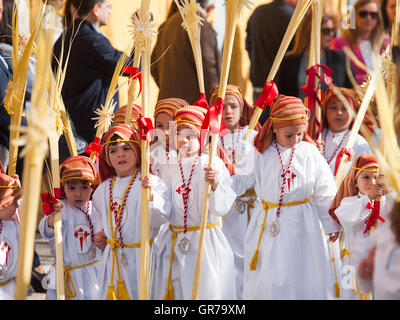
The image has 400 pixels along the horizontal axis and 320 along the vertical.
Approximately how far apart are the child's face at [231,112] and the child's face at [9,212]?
1978 millimetres

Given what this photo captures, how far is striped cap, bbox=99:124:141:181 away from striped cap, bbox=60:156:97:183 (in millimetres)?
86

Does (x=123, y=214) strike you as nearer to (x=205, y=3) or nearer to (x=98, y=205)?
(x=98, y=205)

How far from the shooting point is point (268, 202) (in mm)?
4977

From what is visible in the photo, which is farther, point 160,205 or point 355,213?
point 355,213

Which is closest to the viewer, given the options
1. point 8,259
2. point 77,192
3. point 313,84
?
point 8,259

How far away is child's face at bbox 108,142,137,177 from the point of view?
15.1 feet

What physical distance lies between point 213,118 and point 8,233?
1.57 metres

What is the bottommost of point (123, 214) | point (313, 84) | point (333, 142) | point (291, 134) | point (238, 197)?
point (123, 214)

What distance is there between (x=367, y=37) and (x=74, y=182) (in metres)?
3.93

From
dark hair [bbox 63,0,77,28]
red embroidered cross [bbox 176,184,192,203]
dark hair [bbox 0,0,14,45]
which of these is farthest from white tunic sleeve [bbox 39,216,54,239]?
dark hair [bbox 63,0,77,28]

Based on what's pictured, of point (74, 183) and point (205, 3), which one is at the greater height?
point (205, 3)

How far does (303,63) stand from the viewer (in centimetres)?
805

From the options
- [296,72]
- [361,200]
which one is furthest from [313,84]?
[296,72]

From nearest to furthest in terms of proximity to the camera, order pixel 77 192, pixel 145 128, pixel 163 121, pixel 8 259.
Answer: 1. pixel 145 128
2. pixel 8 259
3. pixel 77 192
4. pixel 163 121
